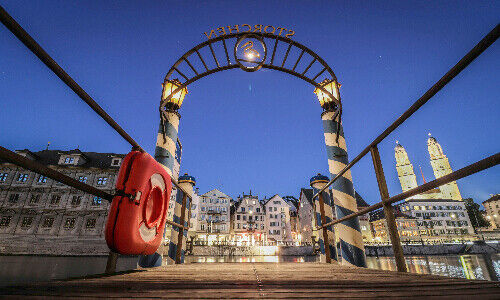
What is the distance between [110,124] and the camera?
199cm

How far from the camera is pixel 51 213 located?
21.7 meters

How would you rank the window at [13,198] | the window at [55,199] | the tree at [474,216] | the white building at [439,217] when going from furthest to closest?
the tree at [474,216]
the white building at [439,217]
the window at [55,199]
the window at [13,198]

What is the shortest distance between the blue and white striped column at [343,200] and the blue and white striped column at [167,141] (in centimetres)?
374

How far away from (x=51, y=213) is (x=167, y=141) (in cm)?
2437

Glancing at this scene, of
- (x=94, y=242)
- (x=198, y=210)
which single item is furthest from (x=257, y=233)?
(x=94, y=242)

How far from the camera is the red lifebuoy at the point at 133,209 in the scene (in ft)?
5.70

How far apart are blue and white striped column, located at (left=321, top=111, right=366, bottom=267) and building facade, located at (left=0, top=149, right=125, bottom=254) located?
21319 millimetres

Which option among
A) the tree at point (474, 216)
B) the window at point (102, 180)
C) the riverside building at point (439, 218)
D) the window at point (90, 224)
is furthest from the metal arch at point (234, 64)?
the tree at point (474, 216)

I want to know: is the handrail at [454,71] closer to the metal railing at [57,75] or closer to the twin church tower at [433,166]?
the metal railing at [57,75]

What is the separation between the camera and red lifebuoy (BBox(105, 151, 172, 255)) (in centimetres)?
174

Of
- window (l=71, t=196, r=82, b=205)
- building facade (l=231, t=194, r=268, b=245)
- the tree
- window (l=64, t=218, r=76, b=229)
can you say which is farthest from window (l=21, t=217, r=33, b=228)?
the tree

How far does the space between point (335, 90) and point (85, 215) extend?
25.5 metres

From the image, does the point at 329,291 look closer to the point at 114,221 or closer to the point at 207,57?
the point at 114,221

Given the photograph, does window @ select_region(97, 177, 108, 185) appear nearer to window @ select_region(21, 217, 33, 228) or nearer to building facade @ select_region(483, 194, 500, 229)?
window @ select_region(21, 217, 33, 228)
